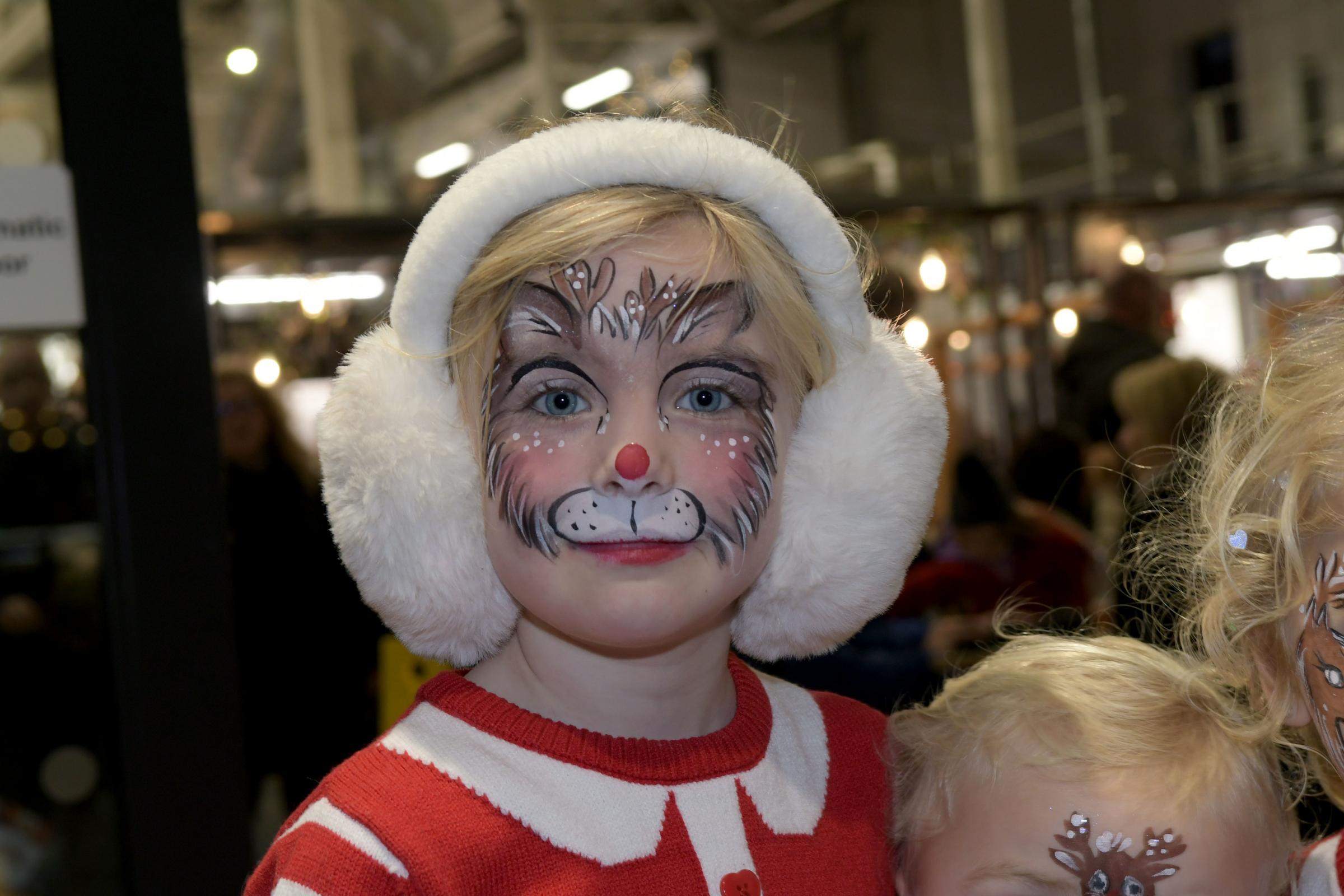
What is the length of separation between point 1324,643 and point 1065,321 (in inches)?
194

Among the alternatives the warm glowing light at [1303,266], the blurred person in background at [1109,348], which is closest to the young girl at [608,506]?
the blurred person in background at [1109,348]

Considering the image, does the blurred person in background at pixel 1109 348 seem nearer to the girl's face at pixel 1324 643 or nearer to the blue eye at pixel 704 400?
the girl's face at pixel 1324 643

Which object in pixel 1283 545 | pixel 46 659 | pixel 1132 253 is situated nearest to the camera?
pixel 1283 545

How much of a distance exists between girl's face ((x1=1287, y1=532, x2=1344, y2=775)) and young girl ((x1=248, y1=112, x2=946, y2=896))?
306 millimetres

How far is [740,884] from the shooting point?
1.00 metres

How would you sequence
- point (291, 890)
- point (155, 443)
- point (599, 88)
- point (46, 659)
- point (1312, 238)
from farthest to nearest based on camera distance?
point (1312, 238) < point (599, 88) < point (46, 659) < point (155, 443) < point (291, 890)

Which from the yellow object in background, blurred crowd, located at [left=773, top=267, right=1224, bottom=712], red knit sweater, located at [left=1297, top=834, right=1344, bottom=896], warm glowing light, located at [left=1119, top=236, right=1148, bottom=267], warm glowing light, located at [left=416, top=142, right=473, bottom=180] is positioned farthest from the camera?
warm glowing light, located at [left=416, top=142, right=473, bottom=180]

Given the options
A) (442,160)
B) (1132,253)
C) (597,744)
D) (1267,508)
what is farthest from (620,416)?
(442,160)

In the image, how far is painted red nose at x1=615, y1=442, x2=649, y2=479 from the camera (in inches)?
36.6

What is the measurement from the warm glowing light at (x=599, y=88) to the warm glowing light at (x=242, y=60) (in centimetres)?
136

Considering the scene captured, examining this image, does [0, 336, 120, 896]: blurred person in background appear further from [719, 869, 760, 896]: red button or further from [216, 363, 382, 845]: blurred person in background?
[719, 869, 760, 896]: red button

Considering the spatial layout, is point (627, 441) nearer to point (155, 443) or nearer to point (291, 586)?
point (155, 443)

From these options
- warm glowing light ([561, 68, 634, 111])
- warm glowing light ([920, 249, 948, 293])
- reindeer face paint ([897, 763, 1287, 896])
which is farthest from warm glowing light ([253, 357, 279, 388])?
reindeer face paint ([897, 763, 1287, 896])

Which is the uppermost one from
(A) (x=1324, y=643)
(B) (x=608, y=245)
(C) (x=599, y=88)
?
(C) (x=599, y=88)
